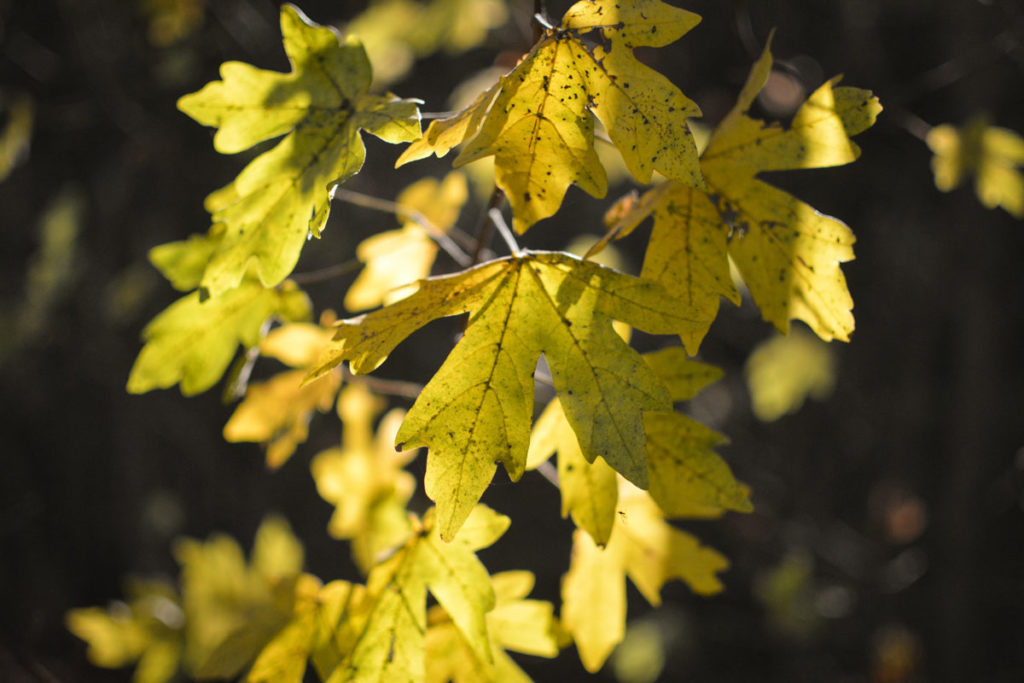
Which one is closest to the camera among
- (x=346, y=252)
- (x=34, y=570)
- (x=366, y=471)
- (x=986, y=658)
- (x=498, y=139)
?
(x=498, y=139)

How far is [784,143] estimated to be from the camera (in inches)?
31.4

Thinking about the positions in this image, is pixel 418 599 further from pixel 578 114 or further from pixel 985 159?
pixel 985 159

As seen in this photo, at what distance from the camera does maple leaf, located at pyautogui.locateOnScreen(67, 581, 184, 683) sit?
70.9 inches

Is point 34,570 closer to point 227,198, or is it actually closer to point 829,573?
point 227,198

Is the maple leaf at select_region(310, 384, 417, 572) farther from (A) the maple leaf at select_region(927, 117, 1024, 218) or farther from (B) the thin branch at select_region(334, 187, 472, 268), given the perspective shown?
(A) the maple leaf at select_region(927, 117, 1024, 218)

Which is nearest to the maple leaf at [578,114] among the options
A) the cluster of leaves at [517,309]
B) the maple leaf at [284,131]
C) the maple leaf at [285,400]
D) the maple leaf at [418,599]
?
the cluster of leaves at [517,309]

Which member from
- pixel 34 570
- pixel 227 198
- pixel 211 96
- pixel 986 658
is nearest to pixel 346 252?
pixel 227 198

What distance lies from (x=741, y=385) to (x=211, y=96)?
2822 mm

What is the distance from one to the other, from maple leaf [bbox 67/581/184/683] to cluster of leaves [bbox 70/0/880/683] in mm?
1142

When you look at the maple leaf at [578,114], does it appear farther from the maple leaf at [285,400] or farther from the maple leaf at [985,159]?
the maple leaf at [985,159]

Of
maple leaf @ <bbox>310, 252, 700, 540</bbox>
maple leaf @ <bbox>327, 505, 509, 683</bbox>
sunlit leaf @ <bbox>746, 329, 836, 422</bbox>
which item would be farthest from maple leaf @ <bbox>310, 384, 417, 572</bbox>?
sunlit leaf @ <bbox>746, 329, 836, 422</bbox>

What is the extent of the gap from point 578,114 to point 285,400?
754mm

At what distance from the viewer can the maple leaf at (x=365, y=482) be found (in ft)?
4.19

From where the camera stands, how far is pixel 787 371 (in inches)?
92.7
